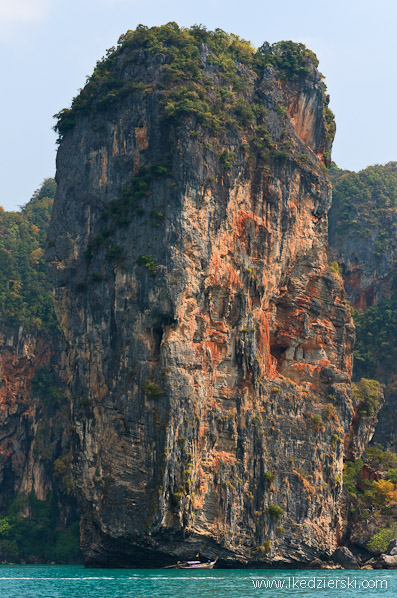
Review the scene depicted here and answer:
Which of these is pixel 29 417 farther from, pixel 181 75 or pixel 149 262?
pixel 181 75

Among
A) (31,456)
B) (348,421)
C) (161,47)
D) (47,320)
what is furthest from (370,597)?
(47,320)

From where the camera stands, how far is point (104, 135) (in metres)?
49.0

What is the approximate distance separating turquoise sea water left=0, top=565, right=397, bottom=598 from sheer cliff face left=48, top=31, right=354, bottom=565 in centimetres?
286

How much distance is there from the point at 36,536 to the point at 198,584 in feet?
93.1

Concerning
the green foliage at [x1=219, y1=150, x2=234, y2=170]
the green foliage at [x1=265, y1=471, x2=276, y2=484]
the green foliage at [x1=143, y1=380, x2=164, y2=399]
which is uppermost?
the green foliage at [x1=219, y1=150, x2=234, y2=170]

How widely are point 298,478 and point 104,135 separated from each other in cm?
2127

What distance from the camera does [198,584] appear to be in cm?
3450

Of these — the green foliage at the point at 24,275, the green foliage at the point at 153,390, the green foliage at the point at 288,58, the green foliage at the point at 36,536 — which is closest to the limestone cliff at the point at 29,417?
the green foliage at the point at 36,536

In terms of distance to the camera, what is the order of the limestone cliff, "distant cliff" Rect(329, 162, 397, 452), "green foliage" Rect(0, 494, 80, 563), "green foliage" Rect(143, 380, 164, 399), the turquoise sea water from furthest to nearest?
"distant cliff" Rect(329, 162, 397, 452) < the limestone cliff < "green foliage" Rect(0, 494, 80, 563) < "green foliage" Rect(143, 380, 164, 399) < the turquoise sea water

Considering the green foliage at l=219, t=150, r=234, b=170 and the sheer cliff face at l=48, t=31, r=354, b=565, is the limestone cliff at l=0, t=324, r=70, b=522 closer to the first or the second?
the sheer cliff face at l=48, t=31, r=354, b=565

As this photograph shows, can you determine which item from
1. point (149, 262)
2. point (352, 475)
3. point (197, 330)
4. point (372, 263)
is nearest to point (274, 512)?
point (352, 475)

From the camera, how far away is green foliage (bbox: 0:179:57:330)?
67.1 metres

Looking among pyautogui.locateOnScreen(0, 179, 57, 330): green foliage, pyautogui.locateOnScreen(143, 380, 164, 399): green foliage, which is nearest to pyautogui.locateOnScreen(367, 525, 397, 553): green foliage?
pyautogui.locateOnScreen(143, 380, 164, 399): green foliage

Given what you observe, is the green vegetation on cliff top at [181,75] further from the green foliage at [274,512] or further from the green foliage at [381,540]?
the green foliage at [381,540]
